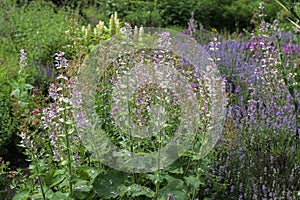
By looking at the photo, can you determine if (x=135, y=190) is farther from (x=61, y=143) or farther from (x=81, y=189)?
(x=61, y=143)

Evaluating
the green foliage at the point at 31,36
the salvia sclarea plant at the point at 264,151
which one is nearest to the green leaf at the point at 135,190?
the salvia sclarea plant at the point at 264,151

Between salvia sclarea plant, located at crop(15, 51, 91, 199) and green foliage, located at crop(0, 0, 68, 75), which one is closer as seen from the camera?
salvia sclarea plant, located at crop(15, 51, 91, 199)

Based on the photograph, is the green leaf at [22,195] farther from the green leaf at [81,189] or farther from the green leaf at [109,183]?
the green leaf at [109,183]

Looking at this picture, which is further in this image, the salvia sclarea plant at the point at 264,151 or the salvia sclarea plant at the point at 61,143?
the salvia sclarea plant at the point at 264,151

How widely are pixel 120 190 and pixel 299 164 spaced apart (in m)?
1.52

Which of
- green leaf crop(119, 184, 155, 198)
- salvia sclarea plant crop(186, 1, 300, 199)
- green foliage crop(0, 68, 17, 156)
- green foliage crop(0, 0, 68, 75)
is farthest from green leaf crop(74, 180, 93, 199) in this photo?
green foliage crop(0, 0, 68, 75)

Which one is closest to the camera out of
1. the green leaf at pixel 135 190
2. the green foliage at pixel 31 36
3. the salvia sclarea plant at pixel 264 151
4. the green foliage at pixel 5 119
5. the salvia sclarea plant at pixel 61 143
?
the salvia sclarea plant at pixel 61 143

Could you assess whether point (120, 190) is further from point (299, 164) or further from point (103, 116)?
point (299, 164)

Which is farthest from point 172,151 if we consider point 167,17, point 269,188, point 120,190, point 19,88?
point 167,17

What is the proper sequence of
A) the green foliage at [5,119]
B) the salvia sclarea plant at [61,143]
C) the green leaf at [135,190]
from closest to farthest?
the salvia sclarea plant at [61,143] < the green leaf at [135,190] < the green foliage at [5,119]

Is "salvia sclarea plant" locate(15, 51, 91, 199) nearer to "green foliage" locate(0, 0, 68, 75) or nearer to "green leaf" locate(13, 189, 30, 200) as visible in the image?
"green leaf" locate(13, 189, 30, 200)

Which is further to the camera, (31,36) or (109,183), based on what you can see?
(31,36)

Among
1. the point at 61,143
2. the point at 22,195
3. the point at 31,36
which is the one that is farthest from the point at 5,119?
the point at 31,36

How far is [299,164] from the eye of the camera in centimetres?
321
